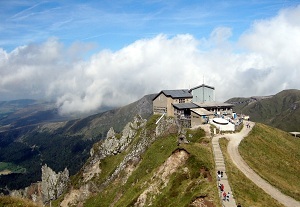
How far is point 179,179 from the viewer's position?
2467 inches

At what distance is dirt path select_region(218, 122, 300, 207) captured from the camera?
184 feet

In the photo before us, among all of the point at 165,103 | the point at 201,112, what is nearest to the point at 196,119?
the point at 201,112

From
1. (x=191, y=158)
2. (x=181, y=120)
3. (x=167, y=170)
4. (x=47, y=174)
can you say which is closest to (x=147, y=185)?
(x=167, y=170)

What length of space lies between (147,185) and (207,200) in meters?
26.9

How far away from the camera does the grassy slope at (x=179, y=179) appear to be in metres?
53.8

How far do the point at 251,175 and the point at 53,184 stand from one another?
140 metres

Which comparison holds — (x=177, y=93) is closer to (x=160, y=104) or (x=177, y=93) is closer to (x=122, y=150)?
(x=160, y=104)

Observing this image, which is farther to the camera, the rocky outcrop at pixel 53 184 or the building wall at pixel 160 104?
the rocky outcrop at pixel 53 184

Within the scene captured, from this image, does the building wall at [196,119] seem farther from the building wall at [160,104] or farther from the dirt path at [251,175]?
the building wall at [160,104]

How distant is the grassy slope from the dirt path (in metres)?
6.40

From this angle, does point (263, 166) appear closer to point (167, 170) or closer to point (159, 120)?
point (167, 170)

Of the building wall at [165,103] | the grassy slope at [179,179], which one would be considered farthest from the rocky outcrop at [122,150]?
the grassy slope at [179,179]

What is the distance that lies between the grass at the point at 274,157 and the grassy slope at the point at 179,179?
11.6 m

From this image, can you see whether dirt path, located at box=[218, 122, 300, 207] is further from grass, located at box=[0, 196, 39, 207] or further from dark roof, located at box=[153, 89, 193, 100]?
grass, located at box=[0, 196, 39, 207]
